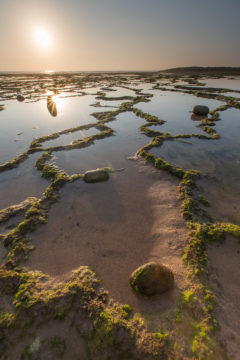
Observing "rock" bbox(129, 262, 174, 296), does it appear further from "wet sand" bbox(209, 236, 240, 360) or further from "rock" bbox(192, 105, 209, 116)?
"rock" bbox(192, 105, 209, 116)

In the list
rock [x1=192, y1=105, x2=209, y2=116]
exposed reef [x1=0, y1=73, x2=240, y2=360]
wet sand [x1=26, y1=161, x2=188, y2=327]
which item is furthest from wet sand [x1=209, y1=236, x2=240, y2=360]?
rock [x1=192, y1=105, x2=209, y2=116]

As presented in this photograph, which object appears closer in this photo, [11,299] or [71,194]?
[11,299]

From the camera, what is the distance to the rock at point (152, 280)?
3559 mm

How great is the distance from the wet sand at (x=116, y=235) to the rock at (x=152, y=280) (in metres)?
0.14

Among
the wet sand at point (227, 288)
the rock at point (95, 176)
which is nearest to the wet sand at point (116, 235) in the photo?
the rock at point (95, 176)

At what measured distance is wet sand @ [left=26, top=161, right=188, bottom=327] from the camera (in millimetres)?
3982

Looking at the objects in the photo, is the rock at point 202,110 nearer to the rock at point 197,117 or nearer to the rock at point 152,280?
the rock at point 197,117

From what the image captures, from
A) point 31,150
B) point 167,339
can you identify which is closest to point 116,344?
point 167,339

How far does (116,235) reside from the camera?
5074mm

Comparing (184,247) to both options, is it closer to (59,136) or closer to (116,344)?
(116,344)

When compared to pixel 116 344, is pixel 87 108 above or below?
above

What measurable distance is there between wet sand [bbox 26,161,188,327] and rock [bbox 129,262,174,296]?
144mm

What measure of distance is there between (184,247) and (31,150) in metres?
10.1

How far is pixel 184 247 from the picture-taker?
15.2ft
